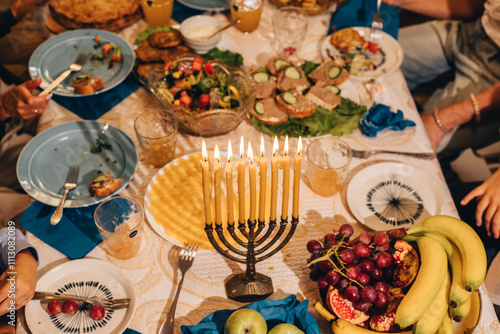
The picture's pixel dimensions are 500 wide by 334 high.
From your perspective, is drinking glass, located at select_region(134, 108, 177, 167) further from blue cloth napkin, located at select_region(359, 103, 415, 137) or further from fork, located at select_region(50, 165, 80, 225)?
blue cloth napkin, located at select_region(359, 103, 415, 137)

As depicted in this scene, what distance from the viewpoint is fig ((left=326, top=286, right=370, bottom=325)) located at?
1151 mm

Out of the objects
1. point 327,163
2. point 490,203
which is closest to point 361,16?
point 327,163

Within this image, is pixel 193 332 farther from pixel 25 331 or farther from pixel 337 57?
pixel 337 57

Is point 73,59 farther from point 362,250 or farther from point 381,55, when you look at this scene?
point 362,250

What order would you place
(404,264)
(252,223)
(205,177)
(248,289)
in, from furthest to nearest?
1. (248,289)
2. (404,264)
3. (252,223)
4. (205,177)

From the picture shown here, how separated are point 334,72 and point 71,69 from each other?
1.32 meters

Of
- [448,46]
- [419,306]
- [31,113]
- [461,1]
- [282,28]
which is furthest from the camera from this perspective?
[448,46]

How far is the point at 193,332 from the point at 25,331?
0.53m

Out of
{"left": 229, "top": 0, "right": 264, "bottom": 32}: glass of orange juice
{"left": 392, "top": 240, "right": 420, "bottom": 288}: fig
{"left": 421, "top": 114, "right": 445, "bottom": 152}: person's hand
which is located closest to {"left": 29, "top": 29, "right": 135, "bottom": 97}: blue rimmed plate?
{"left": 229, "top": 0, "right": 264, "bottom": 32}: glass of orange juice

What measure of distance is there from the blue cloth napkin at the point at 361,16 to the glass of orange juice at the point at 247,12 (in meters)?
0.44

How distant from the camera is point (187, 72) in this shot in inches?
74.9

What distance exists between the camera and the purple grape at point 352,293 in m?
1.13

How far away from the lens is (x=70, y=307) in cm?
124

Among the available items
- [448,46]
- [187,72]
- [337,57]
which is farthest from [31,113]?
[448,46]
